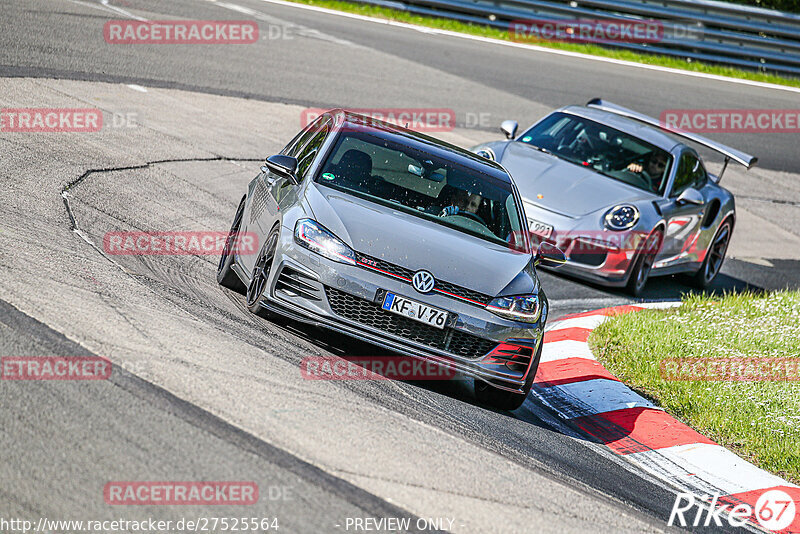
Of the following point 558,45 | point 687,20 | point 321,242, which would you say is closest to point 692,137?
point 321,242

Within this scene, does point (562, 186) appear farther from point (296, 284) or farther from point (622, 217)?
point (296, 284)

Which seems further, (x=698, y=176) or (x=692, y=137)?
(x=698, y=176)

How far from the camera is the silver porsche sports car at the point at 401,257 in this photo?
6176 mm

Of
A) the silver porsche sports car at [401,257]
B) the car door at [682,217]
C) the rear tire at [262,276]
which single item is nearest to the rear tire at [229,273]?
the silver porsche sports car at [401,257]

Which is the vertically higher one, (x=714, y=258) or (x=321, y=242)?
(x=321, y=242)

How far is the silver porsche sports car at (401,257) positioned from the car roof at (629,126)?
4.65 meters

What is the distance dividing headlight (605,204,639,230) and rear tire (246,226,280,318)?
4.63 meters

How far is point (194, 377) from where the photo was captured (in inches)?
205

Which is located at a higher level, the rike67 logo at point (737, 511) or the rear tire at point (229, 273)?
the rear tire at point (229, 273)

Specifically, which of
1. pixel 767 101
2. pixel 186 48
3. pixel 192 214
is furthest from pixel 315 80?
pixel 767 101

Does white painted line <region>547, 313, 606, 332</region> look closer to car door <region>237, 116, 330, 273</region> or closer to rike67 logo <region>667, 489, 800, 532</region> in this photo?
car door <region>237, 116, 330, 273</region>

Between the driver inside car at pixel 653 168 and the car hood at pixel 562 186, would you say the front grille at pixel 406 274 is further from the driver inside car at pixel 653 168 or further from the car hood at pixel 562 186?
the driver inside car at pixel 653 168

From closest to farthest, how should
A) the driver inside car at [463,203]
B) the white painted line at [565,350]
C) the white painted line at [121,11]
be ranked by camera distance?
the driver inside car at [463,203] < the white painted line at [565,350] < the white painted line at [121,11]

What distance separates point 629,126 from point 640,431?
574 centimetres
